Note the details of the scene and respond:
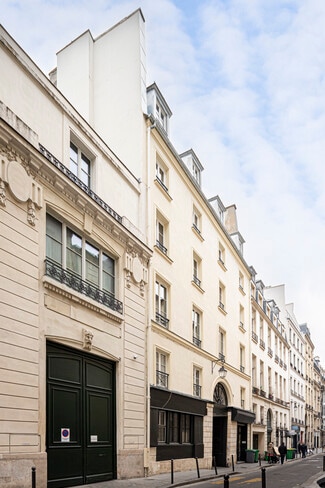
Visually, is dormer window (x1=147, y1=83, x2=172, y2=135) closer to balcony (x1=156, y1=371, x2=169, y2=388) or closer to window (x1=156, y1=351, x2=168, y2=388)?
window (x1=156, y1=351, x2=168, y2=388)

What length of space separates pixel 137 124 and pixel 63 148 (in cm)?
563

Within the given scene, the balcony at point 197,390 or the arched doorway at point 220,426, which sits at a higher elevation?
the balcony at point 197,390

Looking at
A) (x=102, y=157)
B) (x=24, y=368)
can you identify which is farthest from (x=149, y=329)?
A: (x=24, y=368)

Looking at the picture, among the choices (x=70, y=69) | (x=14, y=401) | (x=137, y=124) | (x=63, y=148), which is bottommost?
(x=14, y=401)

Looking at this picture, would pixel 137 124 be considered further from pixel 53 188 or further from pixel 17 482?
pixel 17 482

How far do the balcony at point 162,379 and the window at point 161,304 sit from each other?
1.72 m

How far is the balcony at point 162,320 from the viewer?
1931cm

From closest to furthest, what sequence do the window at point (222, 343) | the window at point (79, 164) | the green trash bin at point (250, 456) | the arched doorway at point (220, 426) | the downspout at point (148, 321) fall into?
1. the window at point (79, 164)
2. the downspout at point (148, 321)
3. the arched doorway at point (220, 426)
4. the window at point (222, 343)
5. the green trash bin at point (250, 456)

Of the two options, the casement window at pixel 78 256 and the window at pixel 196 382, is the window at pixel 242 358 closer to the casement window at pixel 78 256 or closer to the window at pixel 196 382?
the window at pixel 196 382

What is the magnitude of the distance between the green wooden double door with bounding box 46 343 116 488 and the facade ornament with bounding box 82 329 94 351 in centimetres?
27

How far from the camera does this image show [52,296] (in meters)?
12.7

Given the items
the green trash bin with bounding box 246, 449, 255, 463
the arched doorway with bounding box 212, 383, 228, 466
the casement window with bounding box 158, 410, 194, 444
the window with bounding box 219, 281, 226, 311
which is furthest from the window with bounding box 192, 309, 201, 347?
the green trash bin with bounding box 246, 449, 255, 463

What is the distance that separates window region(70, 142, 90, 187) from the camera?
14.9 meters

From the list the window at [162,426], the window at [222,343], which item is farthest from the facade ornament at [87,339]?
the window at [222,343]
